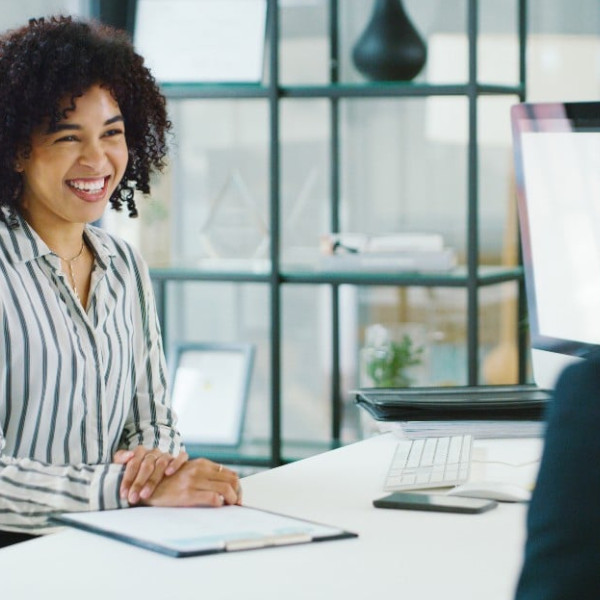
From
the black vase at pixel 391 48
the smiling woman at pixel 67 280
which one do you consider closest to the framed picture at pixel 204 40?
the black vase at pixel 391 48

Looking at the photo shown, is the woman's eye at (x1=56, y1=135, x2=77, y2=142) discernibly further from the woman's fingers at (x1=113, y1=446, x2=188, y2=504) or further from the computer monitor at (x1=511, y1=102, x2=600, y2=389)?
the computer monitor at (x1=511, y1=102, x2=600, y2=389)

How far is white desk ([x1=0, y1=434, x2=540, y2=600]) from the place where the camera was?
1.23 metres

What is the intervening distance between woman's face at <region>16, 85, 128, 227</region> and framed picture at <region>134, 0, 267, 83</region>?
1.33 m

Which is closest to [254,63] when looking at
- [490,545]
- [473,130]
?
[473,130]

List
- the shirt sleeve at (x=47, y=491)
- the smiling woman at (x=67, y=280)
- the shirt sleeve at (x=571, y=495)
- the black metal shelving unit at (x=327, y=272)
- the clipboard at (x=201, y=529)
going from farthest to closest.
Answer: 1. the black metal shelving unit at (x=327, y=272)
2. the smiling woman at (x=67, y=280)
3. the shirt sleeve at (x=47, y=491)
4. the clipboard at (x=201, y=529)
5. the shirt sleeve at (x=571, y=495)

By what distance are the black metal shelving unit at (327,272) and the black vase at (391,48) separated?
64 mm

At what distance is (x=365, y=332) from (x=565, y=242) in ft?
6.00

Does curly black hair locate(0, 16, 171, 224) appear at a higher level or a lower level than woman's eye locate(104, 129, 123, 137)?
higher

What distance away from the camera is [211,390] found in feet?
11.4

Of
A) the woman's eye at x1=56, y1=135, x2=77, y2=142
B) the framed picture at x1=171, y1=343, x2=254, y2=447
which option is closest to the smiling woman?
the woman's eye at x1=56, y1=135, x2=77, y2=142

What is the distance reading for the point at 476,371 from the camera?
10.1ft

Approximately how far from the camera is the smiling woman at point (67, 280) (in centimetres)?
190

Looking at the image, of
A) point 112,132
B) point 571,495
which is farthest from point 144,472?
point 571,495

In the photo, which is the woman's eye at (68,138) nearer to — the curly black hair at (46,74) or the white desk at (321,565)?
the curly black hair at (46,74)
